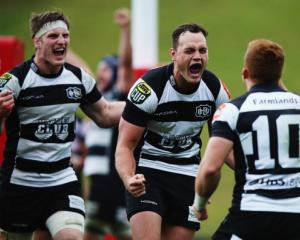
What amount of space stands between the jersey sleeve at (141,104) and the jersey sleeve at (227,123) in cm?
131

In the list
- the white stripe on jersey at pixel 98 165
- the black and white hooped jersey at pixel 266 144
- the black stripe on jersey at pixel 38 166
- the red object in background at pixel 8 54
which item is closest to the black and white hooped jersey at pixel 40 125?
the black stripe on jersey at pixel 38 166

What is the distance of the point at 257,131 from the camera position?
7797 mm

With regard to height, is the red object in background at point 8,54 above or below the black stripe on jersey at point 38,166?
above

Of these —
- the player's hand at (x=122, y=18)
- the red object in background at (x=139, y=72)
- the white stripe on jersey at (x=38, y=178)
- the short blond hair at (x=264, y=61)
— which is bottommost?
the white stripe on jersey at (x=38, y=178)

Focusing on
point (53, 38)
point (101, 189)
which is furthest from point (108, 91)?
point (53, 38)

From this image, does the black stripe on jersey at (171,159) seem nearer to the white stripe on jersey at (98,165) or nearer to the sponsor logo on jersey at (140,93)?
the sponsor logo on jersey at (140,93)

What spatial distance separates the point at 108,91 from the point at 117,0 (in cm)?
2479

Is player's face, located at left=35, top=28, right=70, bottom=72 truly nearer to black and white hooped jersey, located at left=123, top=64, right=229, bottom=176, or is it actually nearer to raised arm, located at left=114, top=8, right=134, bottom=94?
black and white hooped jersey, located at left=123, top=64, right=229, bottom=176

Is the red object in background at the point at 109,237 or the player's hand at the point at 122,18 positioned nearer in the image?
the player's hand at the point at 122,18

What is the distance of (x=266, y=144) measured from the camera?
25.6 feet

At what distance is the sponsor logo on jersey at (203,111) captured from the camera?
935 cm

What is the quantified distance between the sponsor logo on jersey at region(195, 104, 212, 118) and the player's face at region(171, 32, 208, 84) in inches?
9.7

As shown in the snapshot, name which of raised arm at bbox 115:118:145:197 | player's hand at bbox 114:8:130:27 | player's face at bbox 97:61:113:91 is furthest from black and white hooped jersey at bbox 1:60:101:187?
player's face at bbox 97:61:113:91

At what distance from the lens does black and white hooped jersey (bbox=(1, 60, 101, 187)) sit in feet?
30.9
